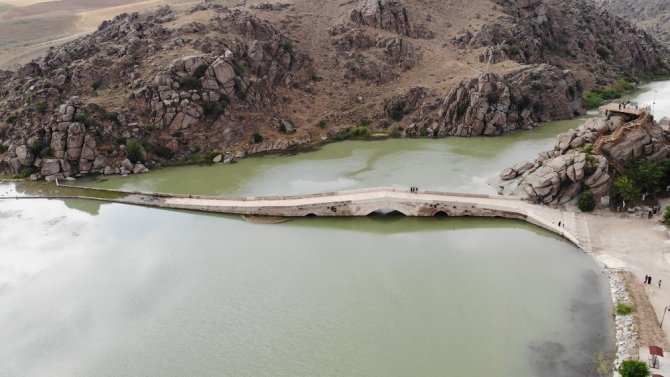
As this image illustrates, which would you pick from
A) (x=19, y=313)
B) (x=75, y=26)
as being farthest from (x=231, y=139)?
(x=75, y=26)

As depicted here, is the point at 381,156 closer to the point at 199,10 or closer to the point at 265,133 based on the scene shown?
the point at 265,133

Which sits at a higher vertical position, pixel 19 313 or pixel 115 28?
pixel 115 28

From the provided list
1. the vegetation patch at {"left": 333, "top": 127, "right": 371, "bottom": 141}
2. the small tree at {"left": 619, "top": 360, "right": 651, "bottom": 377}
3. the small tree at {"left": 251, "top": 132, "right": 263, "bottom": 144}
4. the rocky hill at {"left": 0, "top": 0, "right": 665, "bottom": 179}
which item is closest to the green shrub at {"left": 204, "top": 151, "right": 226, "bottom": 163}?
the rocky hill at {"left": 0, "top": 0, "right": 665, "bottom": 179}

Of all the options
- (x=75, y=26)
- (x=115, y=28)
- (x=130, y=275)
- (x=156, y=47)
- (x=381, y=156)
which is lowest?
(x=130, y=275)

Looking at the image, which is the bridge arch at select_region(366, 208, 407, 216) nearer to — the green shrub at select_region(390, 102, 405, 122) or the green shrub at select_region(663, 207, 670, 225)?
the green shrub at select_region(663, 207, 670, 225)

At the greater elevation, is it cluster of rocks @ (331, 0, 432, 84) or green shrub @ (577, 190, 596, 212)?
cluster of rocks @ (331, 0, 432, 84)

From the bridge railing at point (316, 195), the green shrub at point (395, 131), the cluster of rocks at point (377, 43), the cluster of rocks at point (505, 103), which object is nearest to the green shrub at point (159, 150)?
the bridge railing at point (316, 195)

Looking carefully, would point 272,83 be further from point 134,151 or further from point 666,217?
point 666,217
